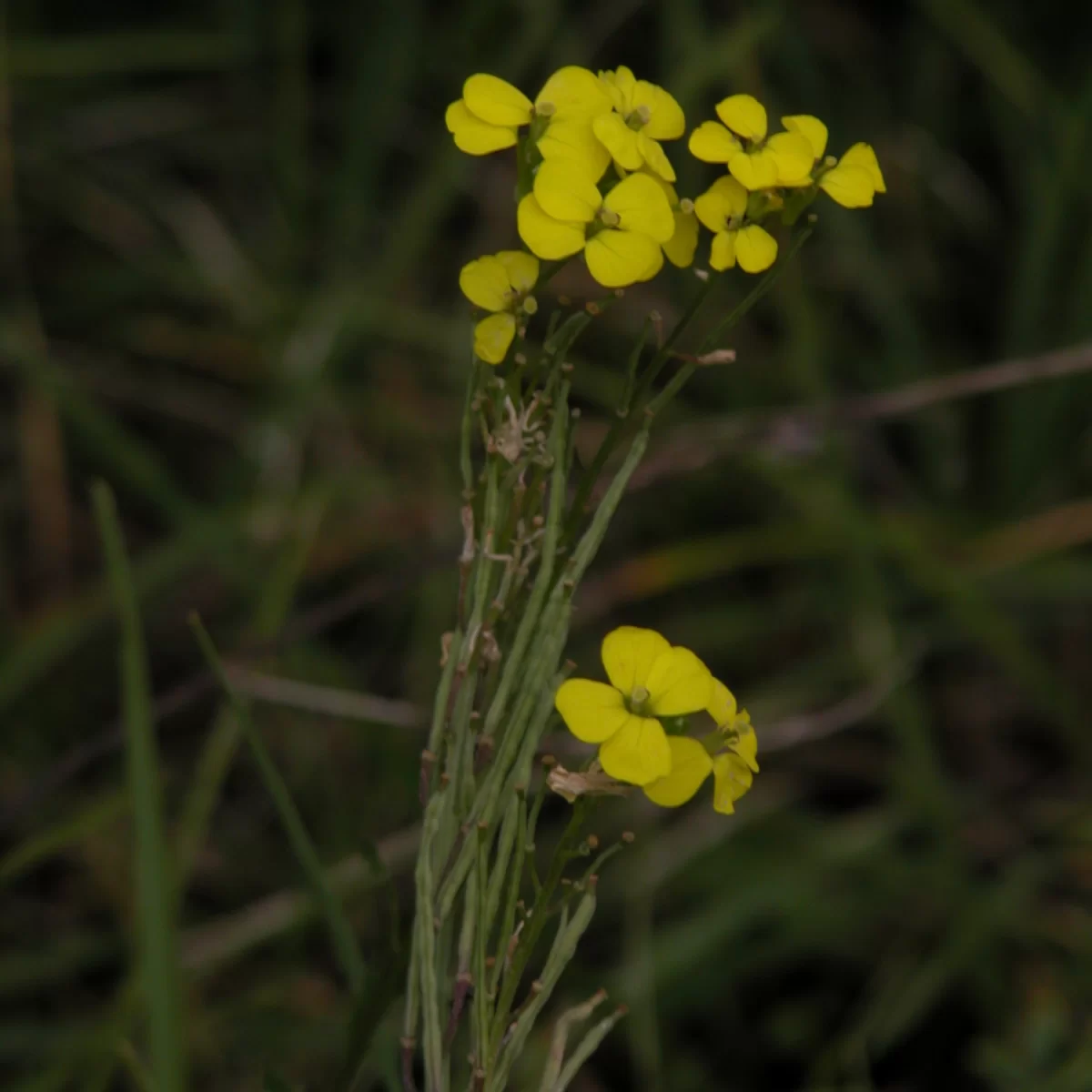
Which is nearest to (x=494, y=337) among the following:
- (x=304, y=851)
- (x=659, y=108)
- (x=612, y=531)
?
(x=659, y=108)

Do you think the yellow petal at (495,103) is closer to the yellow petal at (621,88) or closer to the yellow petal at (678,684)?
the yellow petal at (621,88)

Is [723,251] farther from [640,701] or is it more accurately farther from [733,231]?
[640,701]

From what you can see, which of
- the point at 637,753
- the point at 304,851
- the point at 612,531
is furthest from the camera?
the point at 612,531

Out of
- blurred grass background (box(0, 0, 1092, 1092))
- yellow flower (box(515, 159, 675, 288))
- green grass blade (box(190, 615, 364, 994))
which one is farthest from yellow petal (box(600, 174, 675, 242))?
blurred grass background (box(0, 0, 1092, 1092))

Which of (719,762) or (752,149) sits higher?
(752,149)

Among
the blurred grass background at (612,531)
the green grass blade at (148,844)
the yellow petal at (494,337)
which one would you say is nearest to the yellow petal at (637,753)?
the yellow petal at (494,337)

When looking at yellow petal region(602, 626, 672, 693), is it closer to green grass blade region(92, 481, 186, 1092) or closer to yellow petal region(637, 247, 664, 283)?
yellow petal region(637, 247, 664, 283)
